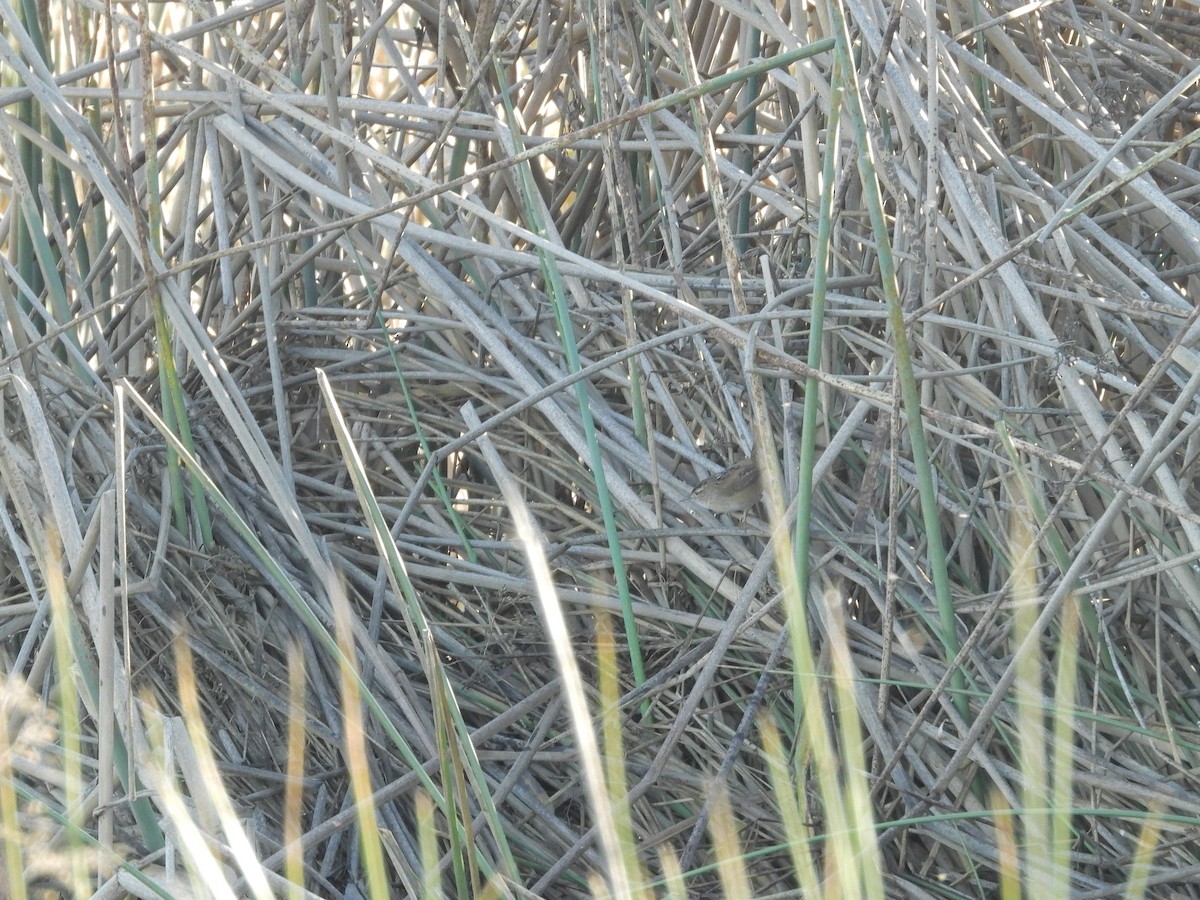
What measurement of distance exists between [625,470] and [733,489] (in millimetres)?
245

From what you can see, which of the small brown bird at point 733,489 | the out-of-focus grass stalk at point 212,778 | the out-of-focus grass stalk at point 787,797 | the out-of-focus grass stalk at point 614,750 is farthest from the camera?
the small brown bird at point 733,489

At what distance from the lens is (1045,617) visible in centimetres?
148

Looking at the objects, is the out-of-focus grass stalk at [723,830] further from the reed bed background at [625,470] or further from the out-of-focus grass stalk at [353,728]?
the out-of-focus grass stalk at [353,728]

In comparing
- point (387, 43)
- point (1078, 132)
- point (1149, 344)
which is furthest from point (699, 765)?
point (387, 43)

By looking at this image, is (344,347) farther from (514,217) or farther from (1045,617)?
(1045,617)

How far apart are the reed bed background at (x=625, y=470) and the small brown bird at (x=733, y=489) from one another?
34 millimetres

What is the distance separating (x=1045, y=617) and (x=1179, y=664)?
1.35 feet

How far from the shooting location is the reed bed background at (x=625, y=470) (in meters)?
1.48

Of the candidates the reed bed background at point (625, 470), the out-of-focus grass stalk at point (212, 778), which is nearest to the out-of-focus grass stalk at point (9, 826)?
the reed bed background at point (625, 470)

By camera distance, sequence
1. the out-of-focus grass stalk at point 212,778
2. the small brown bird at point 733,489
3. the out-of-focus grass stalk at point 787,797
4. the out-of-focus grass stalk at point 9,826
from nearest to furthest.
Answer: the out-of-focus grass stalk at point 212,778 < the out-of-focus grass stalk at point 9,826 < the out-of-focus grass stalk at point 787,797 < the small brown bird at point 733,489

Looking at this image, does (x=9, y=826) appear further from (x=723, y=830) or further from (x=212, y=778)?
(x=723, y=830)

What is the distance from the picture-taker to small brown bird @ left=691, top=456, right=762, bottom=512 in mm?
1879

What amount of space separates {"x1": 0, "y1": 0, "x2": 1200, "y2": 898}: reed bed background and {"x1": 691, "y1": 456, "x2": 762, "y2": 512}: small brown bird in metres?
0.03

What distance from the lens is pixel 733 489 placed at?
193 centimetres
